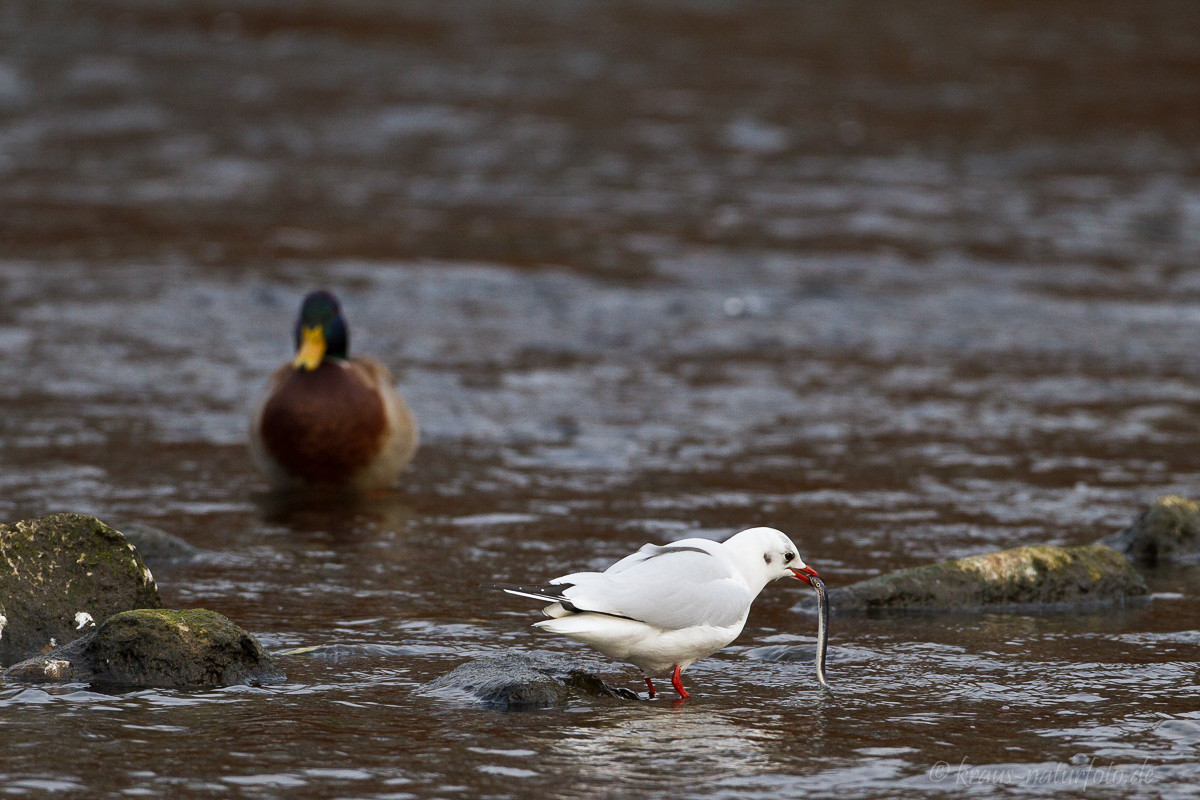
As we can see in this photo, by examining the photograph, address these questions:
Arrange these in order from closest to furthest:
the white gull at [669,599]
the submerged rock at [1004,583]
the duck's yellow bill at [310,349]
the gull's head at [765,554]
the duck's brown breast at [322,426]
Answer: the white gull at [669,599]
the gull's head at [765,554]
the submerged rock at [1004,583]
the duck's brown breast at [322,426]
the duck's yellow bill at [310,349]

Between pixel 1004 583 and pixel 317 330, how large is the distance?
13.4 ft

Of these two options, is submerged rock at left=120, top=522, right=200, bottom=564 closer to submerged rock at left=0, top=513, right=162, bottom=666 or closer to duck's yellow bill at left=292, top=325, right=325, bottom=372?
submerged rock at left=0, top=513, right=162, bottom=666

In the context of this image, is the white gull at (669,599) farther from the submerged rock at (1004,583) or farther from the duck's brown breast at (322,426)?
the duck's brown breast at (322,426)

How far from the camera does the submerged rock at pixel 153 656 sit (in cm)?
537

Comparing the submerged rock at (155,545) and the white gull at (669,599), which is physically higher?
the submerged rock at (155,545)

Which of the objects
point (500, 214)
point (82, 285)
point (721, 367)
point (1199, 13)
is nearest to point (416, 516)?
point (721, 367)

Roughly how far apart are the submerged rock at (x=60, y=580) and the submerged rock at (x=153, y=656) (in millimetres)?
333

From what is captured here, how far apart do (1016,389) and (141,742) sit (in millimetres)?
7732

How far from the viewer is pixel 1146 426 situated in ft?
33.7

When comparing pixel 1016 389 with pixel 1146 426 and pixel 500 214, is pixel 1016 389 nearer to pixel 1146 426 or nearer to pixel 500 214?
pixel 1146 426

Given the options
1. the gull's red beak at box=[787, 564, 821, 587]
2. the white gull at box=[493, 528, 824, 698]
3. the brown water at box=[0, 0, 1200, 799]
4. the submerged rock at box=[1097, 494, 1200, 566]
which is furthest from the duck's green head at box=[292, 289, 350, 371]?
the submerged rock at box=[1097, 494, 1200, 566]

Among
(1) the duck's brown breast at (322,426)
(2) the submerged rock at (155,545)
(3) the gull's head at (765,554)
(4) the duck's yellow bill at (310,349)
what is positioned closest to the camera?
(3) the gull's head at (765,554)

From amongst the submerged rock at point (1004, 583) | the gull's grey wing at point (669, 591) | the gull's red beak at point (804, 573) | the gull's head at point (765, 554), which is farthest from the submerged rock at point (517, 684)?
the submerged rock at point (1004, 583)

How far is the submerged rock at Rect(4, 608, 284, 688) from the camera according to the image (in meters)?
5.37
